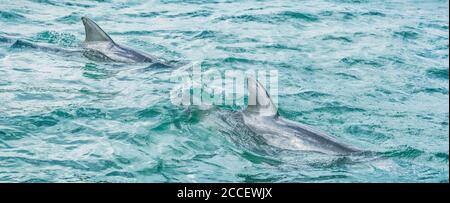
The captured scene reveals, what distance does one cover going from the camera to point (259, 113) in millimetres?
9336

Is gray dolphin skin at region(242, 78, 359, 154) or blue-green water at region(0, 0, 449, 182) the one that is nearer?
blue-green water at region(0, 0, 449, 182)

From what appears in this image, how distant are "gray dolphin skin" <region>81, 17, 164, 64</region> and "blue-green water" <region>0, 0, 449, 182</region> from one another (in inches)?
10.4

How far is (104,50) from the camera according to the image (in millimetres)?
13617

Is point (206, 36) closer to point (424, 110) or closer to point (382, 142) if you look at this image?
point (424, 110)

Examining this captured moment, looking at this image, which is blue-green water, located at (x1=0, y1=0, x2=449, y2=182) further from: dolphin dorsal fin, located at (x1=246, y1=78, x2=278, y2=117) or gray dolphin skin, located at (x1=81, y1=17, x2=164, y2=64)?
dolphin dorsal fin, located at (x1=246, y1=78, x2=278, y2=117)

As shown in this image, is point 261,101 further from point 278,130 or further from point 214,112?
point 214,112

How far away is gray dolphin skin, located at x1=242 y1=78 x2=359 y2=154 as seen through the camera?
8.76m

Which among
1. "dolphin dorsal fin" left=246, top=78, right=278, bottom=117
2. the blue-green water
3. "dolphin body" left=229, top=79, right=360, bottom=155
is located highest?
"dolphin dorsal fin" left=246, top=78, right=278, bottom=117

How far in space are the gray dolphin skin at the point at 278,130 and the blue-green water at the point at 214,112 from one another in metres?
0.17

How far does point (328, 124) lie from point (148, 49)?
20.3 ft

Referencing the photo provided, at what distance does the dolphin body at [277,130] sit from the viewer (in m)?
8.76

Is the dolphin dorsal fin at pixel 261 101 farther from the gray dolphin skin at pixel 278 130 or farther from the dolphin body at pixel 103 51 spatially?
the dolphin body at pixel 103 51

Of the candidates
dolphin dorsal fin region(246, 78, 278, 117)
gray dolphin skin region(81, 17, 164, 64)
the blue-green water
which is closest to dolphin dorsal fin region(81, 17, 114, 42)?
gray dolphin skin region(81, 17, 164, 64)
